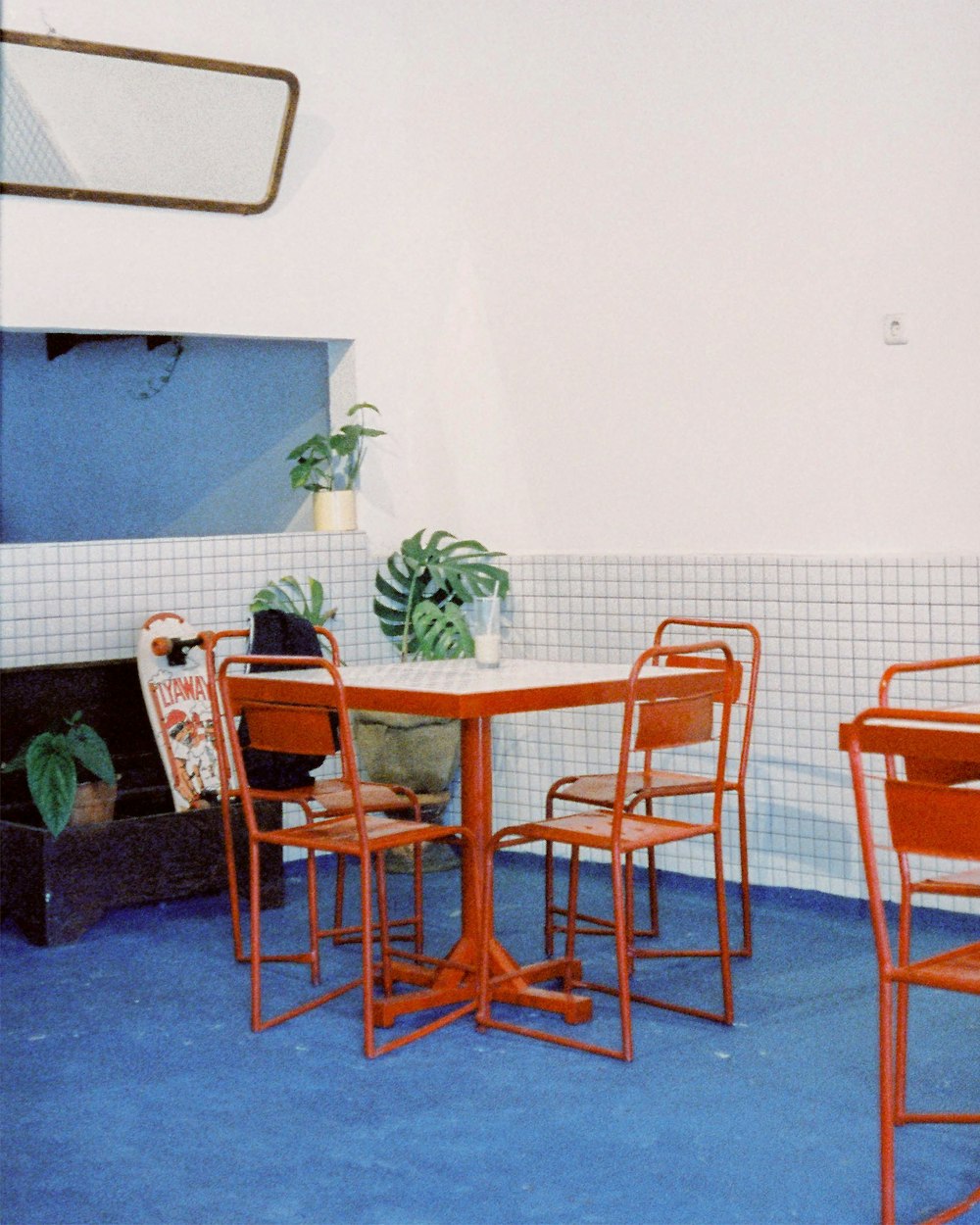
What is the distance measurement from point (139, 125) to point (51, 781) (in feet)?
7.43

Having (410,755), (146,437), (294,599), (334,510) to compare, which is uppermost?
(146,437)

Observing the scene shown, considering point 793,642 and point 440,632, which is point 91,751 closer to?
point 440,632

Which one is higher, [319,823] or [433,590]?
[433,590]

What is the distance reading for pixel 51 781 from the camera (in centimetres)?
439

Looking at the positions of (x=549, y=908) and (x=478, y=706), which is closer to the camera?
(x=478, y=706)

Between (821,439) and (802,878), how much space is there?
4.59 feet

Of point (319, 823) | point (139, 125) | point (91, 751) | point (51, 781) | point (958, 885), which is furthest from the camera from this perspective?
point (139, 125)

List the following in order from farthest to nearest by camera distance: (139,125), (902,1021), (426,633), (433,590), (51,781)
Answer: (433,590), (426,633), (139,125), (51,781), (902,1021)

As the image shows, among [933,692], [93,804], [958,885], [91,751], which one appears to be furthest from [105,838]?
[958,885]

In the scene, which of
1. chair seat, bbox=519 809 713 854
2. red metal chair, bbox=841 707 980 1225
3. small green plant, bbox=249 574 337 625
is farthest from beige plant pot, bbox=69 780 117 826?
red metal chair, bbox=841 707 980 1225

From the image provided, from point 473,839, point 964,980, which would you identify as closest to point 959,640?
point 473,839

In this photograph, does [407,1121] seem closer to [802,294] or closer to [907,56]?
[802,294]

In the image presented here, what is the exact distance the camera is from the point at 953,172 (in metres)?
4.25

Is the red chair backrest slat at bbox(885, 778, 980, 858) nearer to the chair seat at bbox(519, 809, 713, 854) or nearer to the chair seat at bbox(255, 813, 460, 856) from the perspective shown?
the chair seat at bbox(519, 809, 713, 854)
